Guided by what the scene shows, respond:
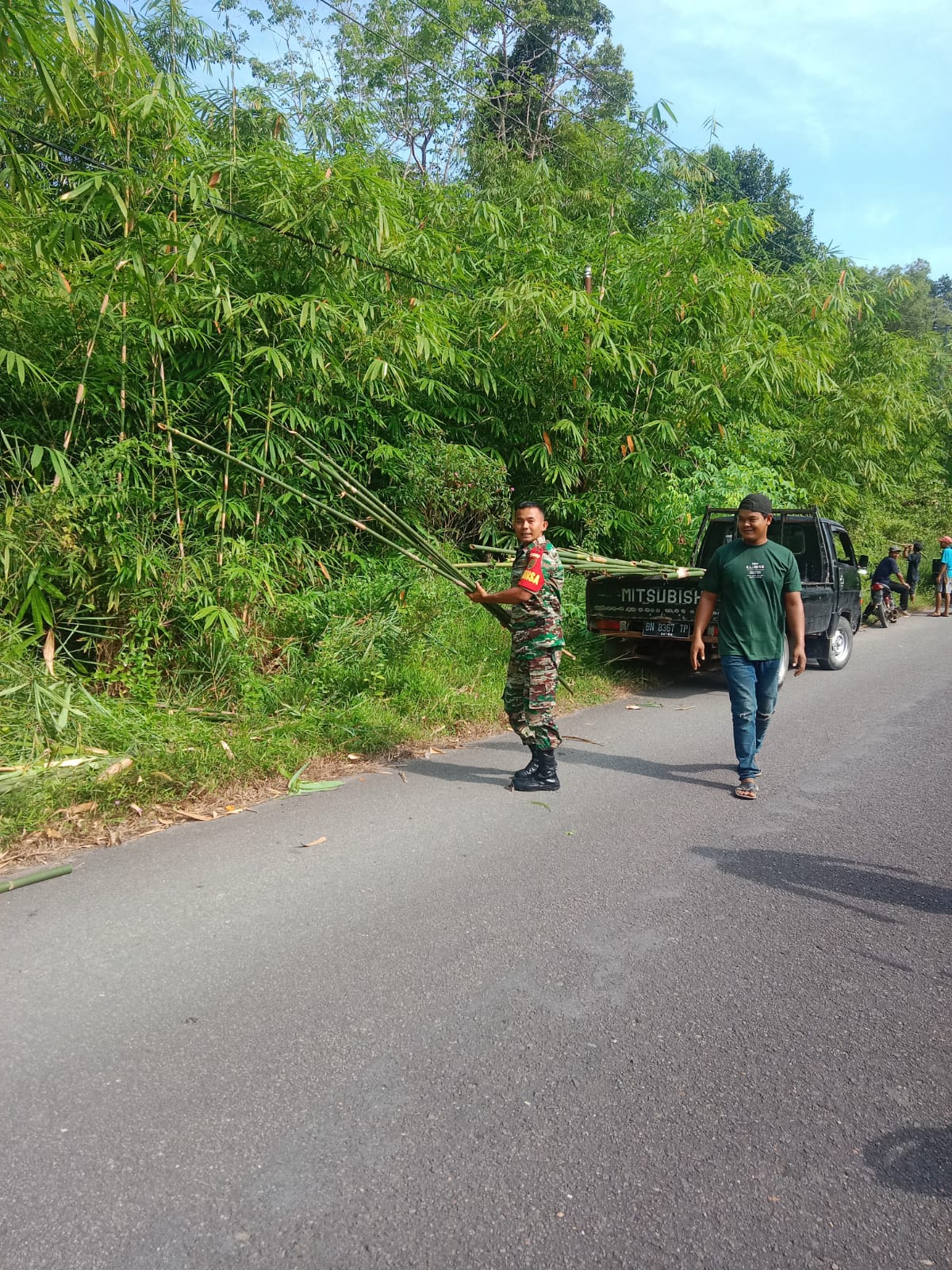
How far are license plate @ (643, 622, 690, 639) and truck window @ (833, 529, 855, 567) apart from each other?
2.86m

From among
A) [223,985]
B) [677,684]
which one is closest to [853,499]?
[677,684]

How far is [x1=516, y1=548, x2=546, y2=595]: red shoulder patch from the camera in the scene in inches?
213

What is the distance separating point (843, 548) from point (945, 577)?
8.47 m

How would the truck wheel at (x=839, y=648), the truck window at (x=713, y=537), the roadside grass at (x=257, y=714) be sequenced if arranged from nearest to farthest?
1. the roadside grass at (x=257, y=714)
2. the truck window at (x=713, y=537)
3. the truck wheel at (x=839, y=648)

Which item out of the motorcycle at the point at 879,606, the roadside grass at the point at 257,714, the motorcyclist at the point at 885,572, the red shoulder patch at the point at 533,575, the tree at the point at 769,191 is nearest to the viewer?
the roadside grass at the point at 257,714

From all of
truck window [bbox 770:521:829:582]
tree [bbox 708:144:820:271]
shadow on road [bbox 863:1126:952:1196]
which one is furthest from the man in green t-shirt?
tree [bbox 708:144:820:271]

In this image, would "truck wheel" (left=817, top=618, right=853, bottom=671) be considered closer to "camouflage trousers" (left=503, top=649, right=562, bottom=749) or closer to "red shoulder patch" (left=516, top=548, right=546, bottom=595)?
"camouflage trousers" (left=503, top=649, right=562, bottom=749)

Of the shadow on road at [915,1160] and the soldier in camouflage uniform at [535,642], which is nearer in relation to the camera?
the shadow on road at [915,1160]

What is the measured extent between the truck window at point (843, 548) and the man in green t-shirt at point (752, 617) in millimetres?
4866

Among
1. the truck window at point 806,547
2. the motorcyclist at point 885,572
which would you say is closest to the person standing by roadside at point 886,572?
the motorcyclist at point 885,572

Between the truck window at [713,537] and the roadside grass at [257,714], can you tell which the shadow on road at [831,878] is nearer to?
the roadside grass at [257,714]

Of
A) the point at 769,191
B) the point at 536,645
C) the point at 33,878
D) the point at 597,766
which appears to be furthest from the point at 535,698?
the point at 769,191

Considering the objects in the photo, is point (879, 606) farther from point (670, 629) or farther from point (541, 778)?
point (541, 778)

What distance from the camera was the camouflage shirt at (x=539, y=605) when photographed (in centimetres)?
549
